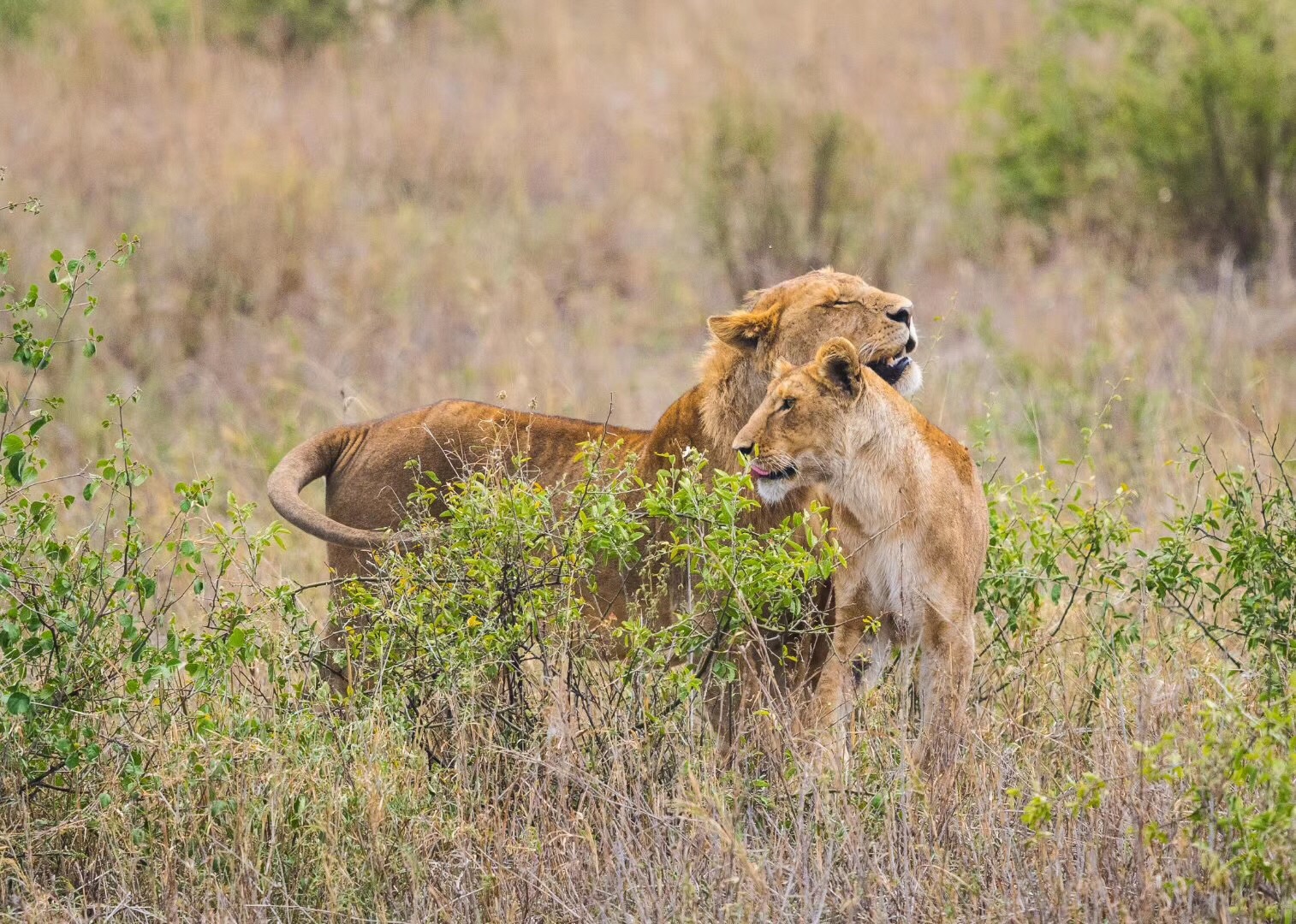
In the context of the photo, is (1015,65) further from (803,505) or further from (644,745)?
(644,745)

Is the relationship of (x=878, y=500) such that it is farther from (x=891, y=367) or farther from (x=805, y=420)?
(x=891, y=367)

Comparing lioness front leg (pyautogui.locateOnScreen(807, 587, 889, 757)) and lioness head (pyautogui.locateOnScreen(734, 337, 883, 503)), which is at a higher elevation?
lioness head (pyautogui.locateOnScreen(734, 337, 883, 503))

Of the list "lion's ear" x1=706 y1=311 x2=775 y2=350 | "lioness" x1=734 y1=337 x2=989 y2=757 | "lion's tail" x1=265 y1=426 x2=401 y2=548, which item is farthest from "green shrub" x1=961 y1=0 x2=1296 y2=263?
"lion's tail" x1=265 y1=426 x2=401 y2=548

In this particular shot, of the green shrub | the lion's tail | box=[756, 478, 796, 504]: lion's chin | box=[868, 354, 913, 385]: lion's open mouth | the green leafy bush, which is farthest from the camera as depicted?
the green shrub

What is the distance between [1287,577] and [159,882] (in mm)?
2962

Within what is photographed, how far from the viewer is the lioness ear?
441cm

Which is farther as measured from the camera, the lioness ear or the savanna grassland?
the lioness ear

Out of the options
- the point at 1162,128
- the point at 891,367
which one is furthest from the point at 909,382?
the point at 1162,128

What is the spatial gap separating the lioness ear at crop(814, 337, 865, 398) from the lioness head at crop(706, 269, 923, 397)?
0.32 m

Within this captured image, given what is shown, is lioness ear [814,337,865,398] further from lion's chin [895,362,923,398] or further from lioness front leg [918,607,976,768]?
lioness front leg [918,607,976,768]

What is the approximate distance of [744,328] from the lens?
15.8ft

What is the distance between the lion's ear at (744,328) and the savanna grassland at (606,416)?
22.5 inches

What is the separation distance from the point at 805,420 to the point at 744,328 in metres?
0.46

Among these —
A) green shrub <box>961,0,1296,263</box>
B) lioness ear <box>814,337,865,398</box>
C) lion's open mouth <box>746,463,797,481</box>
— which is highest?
green shrub <box>961,0,1296,263</box>
